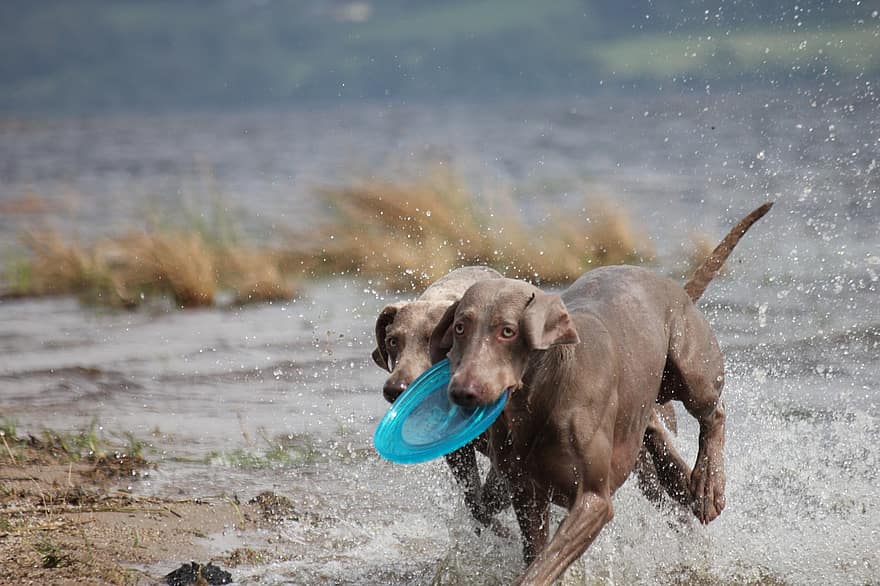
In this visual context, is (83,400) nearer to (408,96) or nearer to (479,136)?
(479,136)

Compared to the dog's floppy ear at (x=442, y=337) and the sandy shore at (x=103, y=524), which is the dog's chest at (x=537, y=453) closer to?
the dog's floppy ear at (x=442, y=337)

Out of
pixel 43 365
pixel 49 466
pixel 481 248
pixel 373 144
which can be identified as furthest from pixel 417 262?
pixel 373 144

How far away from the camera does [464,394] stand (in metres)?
4.63

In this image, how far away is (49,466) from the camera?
742 centimetres

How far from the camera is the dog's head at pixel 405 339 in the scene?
5.99 metres

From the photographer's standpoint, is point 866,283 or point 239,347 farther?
point 866,283

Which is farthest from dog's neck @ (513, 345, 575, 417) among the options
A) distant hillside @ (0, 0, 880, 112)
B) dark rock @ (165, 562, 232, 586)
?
distant hillside @ (0, 0, 880, 112)

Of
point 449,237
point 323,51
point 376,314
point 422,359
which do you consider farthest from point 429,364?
point 323,51

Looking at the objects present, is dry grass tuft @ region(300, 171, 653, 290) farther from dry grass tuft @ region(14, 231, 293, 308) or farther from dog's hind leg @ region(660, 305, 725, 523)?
dog's hind leg @ region(660, 305, 725, 523)

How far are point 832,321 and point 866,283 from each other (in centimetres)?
205

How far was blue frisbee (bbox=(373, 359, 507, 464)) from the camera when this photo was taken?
496 centimetres

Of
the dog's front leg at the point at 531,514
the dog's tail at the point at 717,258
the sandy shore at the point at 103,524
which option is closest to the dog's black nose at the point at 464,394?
the dog's front leg at the point at 531,514

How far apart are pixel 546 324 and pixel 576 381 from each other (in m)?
0.53

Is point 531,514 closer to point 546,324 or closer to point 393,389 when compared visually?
point 393,389
